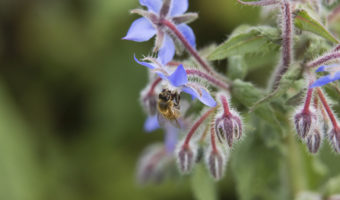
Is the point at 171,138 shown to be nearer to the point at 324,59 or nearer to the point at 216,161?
the point at 216,161

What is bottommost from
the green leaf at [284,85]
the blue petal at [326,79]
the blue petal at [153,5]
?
the blue petal at [326,79]

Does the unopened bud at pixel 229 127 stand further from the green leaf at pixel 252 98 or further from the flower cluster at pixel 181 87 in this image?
the green leaf at pixel 252 98

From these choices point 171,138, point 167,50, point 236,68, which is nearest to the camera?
point 167,50

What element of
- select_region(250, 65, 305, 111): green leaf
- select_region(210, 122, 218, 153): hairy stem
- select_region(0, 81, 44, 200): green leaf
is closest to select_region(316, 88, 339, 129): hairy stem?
select_region(250, 65, 305, 111): green leaf

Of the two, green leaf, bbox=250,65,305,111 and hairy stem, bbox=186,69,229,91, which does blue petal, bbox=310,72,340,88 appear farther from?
hairy stem, bbox=186,69,229,91

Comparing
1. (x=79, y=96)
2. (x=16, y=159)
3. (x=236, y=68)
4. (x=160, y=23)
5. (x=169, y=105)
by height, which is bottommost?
(x=169, y=105)

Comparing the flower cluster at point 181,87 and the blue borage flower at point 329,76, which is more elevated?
the flower cluster at point 181,87

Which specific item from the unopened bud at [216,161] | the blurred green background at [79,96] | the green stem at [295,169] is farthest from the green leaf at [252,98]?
the blurred green background at [79,96]

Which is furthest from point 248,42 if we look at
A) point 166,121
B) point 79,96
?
point 79,96
